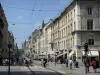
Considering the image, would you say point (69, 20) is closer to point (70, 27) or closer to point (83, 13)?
point (70, 27)

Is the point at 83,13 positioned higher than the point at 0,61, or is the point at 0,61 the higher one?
the point at 83,13

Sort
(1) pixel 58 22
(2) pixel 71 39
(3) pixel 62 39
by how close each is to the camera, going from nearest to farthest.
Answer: (2) pixel 71 39 < (3) pixel 62 39 < (1) pixel 58 22

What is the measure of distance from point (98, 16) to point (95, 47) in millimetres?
6501

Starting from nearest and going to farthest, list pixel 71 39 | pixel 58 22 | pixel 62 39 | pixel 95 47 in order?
1. pixel 95 47
2. pixel 71 39
3. pixel 62 39
4. pixel 58 22

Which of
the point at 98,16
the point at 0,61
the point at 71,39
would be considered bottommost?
the point at 0,61

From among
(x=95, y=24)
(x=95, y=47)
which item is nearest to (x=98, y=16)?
(x=95, y=24)

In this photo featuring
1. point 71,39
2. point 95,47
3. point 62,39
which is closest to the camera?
point 95,47

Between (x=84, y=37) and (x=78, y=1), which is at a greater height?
(x=78, y=1)

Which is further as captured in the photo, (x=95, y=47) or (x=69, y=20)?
(x=69, y=20)

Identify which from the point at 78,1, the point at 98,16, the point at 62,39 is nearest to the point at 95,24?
the point at 98,16

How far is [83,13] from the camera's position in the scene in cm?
6669

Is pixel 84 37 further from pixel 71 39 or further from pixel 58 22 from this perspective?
pixel 58 22

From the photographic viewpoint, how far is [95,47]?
217ft

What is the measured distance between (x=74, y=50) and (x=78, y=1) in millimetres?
10462
